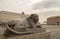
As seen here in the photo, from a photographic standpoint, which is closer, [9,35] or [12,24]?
[9,35]

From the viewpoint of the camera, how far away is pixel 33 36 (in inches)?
139

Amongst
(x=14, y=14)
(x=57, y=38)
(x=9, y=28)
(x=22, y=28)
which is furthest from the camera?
(x=14, y=14)

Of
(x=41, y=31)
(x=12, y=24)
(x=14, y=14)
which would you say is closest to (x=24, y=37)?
(x=12, y=24)

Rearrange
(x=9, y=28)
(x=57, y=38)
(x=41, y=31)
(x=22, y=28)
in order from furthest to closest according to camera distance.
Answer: (x=57, y=38)
(x=41, y=31)
(x=22, y=28)
(x=9, y=28)

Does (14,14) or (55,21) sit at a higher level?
(14,14)

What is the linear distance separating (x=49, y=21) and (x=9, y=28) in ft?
30.8

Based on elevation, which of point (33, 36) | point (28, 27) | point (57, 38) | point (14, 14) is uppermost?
point (14, 14)

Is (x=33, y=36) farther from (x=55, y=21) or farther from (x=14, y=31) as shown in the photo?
(x=55, y=21)

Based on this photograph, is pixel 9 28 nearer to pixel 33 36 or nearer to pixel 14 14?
pixel 33 36

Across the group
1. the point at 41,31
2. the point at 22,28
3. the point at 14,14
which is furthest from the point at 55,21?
the point at 22,28

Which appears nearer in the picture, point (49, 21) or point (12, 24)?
point (12, 24)

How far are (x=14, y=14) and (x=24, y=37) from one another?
4.88 meters

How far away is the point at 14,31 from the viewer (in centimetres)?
325

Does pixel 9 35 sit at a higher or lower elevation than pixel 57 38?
higher
